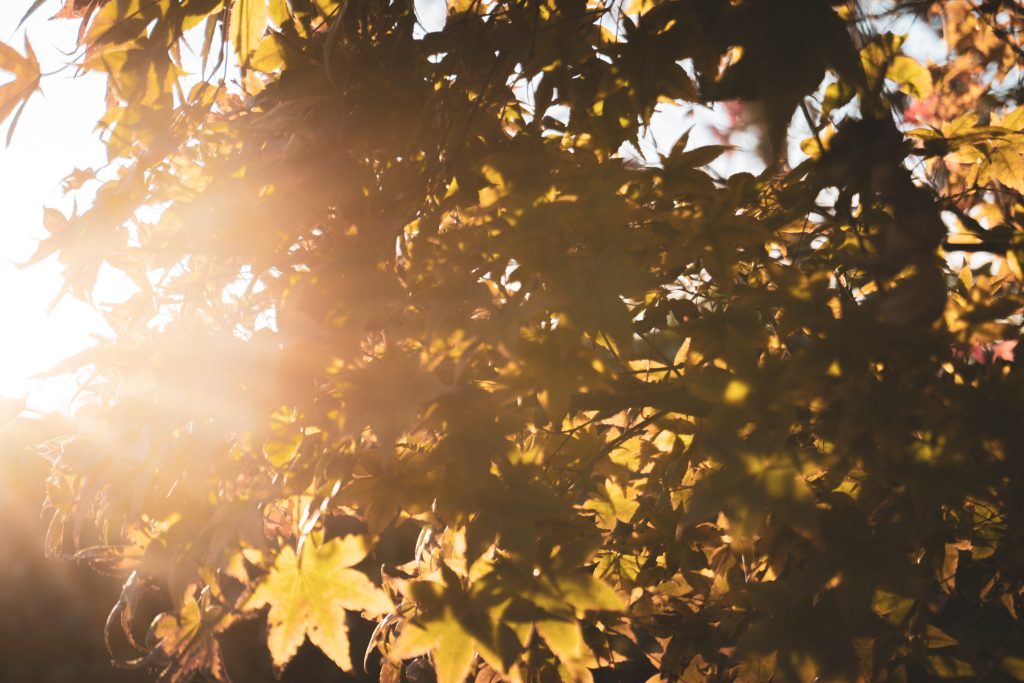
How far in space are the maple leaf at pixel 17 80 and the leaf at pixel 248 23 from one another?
12.1 inches

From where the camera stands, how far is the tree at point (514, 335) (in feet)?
2.61

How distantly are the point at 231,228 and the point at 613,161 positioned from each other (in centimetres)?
62

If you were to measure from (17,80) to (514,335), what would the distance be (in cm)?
91

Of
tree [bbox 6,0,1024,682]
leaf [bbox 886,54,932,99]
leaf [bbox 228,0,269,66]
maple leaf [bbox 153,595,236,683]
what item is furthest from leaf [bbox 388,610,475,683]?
leaf [bbox 886,54,932,99]

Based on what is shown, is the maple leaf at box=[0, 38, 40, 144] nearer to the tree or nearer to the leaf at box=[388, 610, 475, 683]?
the tree

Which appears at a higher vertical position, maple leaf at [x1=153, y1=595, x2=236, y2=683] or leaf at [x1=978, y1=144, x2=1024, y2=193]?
leaf at [x1=978, y1=144, x2=1024, y2=193]

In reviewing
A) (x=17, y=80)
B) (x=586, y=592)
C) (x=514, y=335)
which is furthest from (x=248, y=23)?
(x=586, y=592)

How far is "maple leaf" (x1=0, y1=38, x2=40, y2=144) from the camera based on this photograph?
1060 millimetres

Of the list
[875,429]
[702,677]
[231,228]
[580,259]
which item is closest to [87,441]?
[231,228]

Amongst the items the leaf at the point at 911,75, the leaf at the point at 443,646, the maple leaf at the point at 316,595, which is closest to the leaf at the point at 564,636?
the leaf at the point at 443,646

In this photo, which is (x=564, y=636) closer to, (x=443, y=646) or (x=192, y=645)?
(x=443, y=646)

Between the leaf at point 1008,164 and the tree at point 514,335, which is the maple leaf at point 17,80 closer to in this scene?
the tree at point 514,335

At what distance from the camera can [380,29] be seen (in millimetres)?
1185

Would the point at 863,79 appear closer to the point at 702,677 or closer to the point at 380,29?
the point at 380,29
